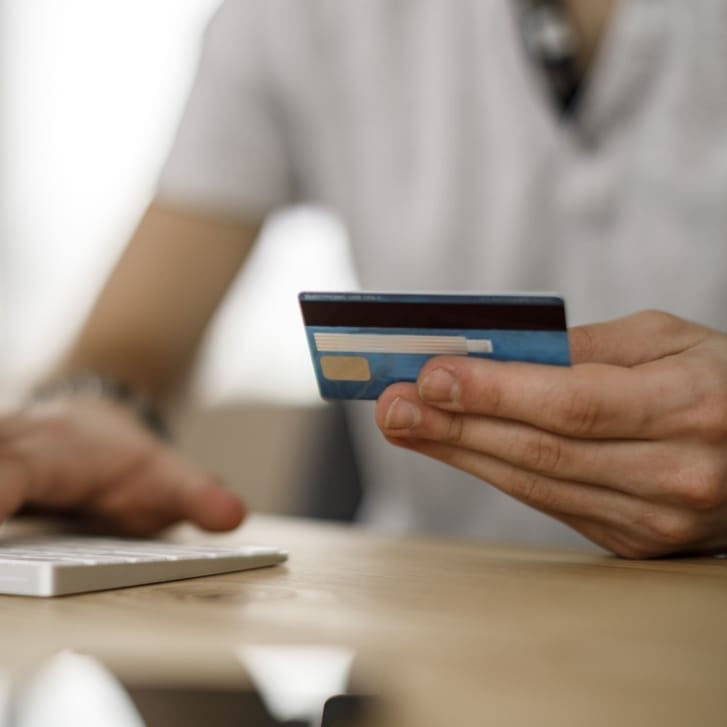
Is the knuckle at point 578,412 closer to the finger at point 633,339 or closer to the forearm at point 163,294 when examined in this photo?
the finger at point 633,339

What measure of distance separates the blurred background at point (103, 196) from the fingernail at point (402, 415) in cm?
180

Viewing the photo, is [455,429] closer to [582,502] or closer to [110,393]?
[582,502]

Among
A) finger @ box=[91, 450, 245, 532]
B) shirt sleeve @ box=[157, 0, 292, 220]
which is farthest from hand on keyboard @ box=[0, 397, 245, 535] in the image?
shirt sleeve @ box=[157, 0, 292, 220]

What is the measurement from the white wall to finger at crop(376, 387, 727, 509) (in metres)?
2.07

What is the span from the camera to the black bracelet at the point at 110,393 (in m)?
0.99

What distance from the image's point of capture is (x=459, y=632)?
40cm

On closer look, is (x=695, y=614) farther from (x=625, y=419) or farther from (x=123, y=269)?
(x=123, y=269)

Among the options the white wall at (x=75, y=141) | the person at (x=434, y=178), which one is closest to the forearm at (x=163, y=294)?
the person at (x=434, y=178)

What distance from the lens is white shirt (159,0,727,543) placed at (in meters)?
1.08

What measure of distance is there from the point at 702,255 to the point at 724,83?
0.55ft

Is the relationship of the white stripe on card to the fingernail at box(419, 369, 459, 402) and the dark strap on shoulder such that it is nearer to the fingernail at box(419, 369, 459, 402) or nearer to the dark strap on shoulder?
the fingernail at box(419, 369, 459, 402)

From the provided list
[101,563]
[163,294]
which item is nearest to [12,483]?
[101,563]

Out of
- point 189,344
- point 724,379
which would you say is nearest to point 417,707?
point 724,379

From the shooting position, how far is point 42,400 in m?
0.96
